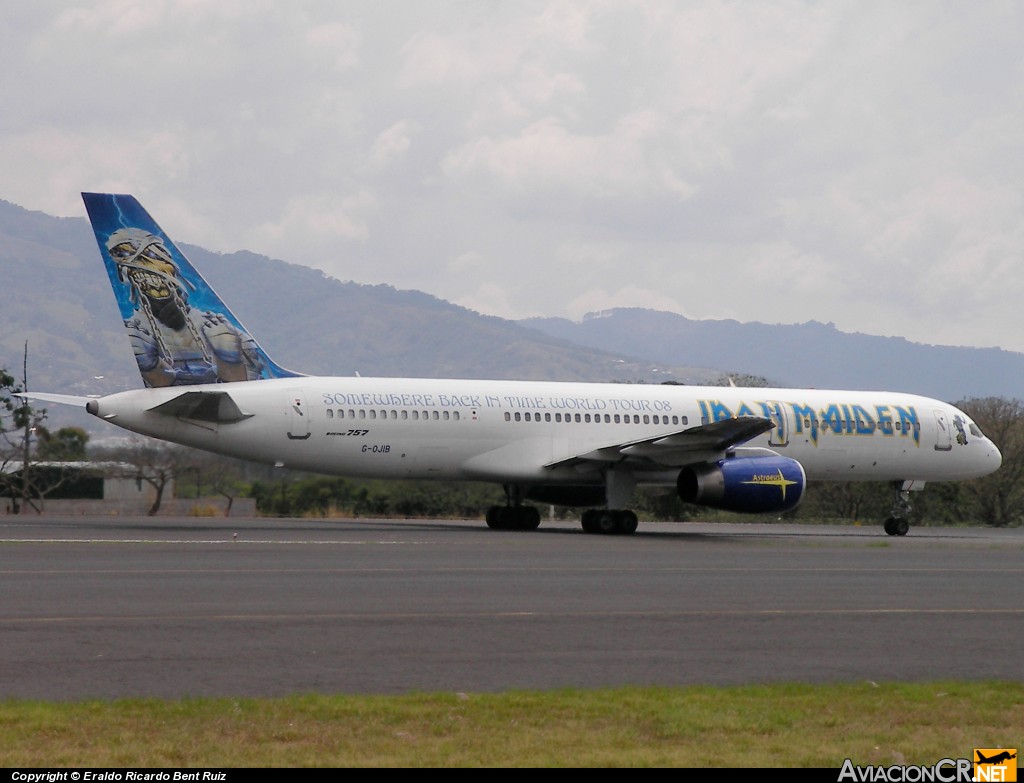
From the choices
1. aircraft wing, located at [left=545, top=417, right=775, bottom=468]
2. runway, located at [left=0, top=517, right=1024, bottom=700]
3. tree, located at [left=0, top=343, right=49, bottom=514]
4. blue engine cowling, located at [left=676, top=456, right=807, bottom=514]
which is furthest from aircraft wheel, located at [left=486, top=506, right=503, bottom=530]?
tree, located at [left=0, top=343, right=49, bottom=514]

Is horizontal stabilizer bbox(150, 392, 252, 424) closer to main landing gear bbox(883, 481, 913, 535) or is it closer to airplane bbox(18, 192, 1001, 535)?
airplane bbox(18, 192, 1001, 535)

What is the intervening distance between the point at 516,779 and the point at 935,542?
84.5ft

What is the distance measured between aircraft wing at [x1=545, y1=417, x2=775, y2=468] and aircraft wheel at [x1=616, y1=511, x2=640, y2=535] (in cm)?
117

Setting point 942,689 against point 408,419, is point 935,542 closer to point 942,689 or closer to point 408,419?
point 408,419

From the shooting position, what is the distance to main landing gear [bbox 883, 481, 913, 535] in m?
35.6

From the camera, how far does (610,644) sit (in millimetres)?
12711

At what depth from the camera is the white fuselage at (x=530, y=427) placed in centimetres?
2964

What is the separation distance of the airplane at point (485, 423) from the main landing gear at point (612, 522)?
0.04 metres

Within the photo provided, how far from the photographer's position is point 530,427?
106 ft

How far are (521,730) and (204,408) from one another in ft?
69.1

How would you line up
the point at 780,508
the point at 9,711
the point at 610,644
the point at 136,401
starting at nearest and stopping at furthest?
the point at 9,711 → the point at 610,644 → the point at 136,401 → the point at 780,508

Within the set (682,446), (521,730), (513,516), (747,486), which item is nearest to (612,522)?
(682,446)

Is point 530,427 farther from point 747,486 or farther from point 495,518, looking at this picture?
point 747,486

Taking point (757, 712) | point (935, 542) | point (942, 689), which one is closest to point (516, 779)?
point (757, 712)
